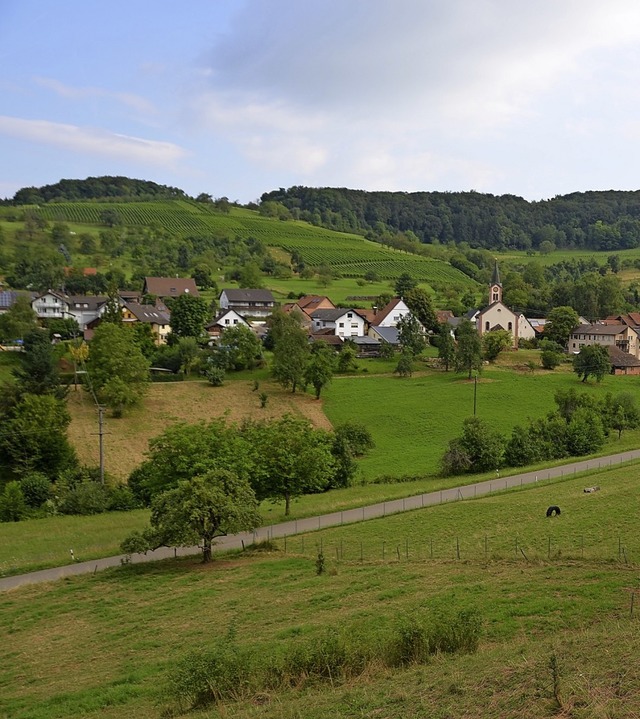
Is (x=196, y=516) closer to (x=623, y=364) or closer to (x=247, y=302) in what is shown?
(x=623, y=364)

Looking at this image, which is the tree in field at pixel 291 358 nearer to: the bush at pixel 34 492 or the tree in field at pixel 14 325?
the tree in field at pixel 14 325

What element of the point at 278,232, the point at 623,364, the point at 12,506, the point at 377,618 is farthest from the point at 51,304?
the point at 278,232

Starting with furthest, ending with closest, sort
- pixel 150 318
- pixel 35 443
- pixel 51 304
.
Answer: pixel 51 304, pixel 150 318, pixel 35 443

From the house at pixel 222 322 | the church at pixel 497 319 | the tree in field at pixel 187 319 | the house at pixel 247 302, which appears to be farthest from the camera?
the house at pixel 247 302

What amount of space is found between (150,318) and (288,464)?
5202 cm

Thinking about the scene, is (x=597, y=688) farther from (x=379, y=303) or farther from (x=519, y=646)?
(x=379, y=303)

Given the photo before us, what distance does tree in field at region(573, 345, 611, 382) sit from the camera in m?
66.2

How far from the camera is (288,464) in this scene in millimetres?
32906

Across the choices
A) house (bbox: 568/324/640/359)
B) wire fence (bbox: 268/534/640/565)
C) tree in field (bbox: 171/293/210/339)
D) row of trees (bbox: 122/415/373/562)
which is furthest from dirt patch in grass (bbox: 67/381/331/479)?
house (bbox: 568/324/640/359)

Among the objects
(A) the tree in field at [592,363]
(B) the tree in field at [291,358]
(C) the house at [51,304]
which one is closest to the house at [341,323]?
(B) the tree in field at [291,358]

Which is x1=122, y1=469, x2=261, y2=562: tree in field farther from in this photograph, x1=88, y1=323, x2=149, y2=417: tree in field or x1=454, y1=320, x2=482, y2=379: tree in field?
x1=454, y1=320, x2=482, y2=379: tree in field

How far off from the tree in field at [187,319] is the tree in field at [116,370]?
20224 millimetres

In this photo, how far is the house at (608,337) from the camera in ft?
277

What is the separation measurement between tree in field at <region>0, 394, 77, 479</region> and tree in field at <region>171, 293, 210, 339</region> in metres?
34.0
